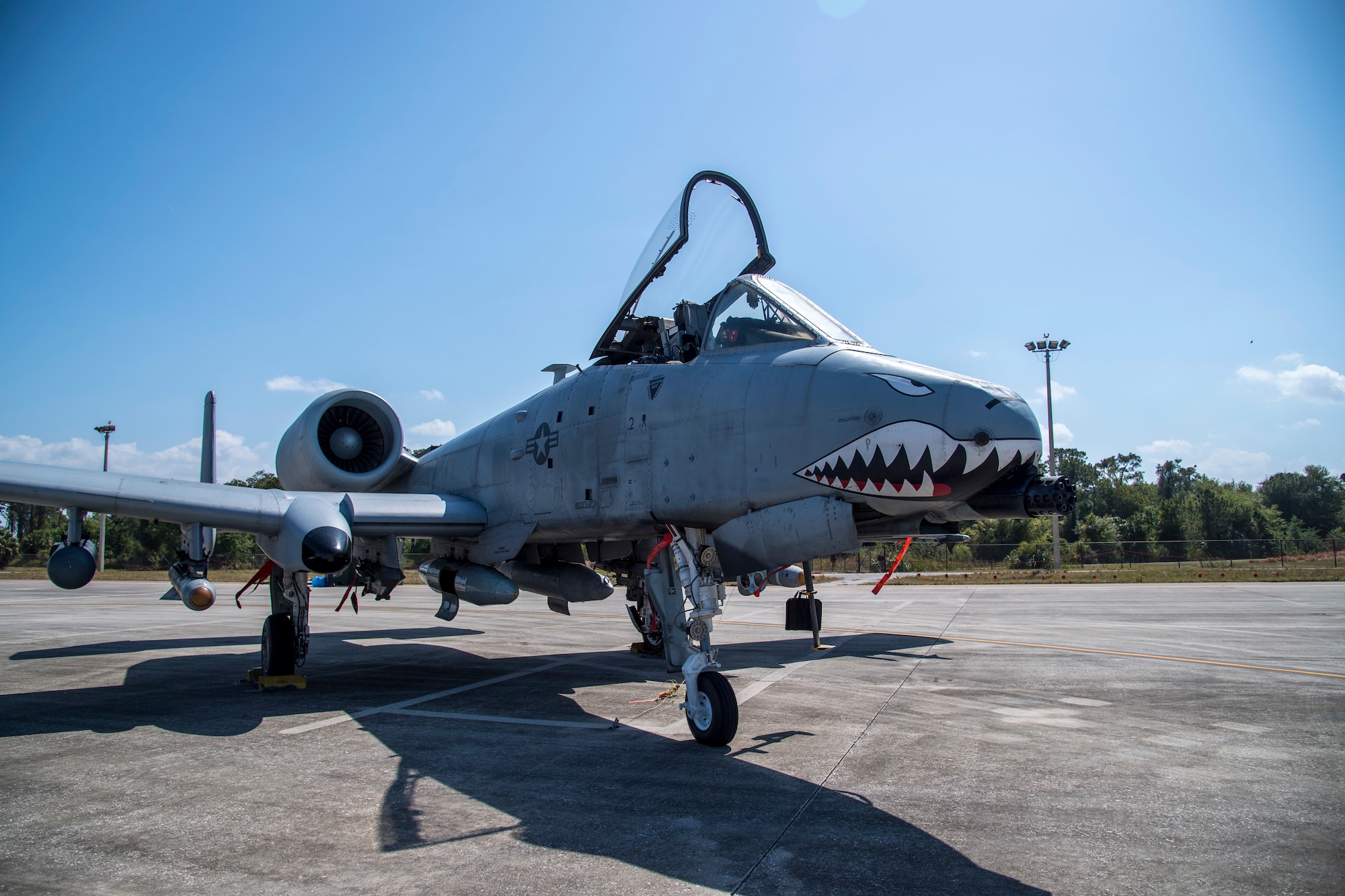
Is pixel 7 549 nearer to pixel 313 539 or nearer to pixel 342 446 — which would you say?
pixel 342 446

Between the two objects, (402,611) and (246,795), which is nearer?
(246,795)

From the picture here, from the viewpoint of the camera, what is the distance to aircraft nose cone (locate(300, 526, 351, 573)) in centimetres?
739

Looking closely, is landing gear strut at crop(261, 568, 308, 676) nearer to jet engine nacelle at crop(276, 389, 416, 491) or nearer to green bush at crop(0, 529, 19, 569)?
jet engine nacelle at crop(276, 389, 416, 491)

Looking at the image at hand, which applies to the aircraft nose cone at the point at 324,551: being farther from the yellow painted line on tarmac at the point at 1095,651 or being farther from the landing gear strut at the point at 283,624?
the yellow painted line on tarmac at the point at 1095,651

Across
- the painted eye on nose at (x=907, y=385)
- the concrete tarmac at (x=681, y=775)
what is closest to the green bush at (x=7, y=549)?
the concrete tarmac at (x=681, y=775)

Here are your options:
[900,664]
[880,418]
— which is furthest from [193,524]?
[900,664]

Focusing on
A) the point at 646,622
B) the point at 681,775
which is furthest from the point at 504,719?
the point at 646,622

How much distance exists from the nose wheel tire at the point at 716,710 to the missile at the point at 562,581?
12.9ft

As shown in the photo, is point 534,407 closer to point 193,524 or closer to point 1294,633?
point 193,524

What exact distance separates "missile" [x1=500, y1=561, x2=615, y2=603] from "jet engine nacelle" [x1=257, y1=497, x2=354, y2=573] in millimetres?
3438

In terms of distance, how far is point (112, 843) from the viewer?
4.28 metres

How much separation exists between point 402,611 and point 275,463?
1174cm

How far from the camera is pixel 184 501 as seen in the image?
830 centimetres

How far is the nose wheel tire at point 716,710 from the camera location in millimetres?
6145
